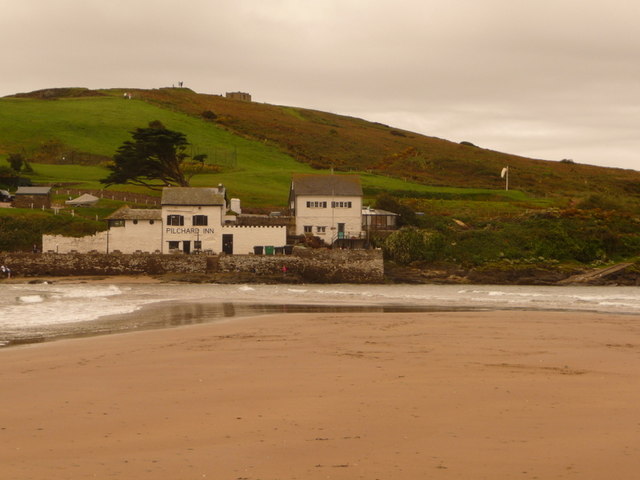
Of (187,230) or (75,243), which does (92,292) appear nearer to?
(75,243)

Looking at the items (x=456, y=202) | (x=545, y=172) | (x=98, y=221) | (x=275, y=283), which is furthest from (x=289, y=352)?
(x=545, y=172)

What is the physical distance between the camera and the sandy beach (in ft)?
29.5

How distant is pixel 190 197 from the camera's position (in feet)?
169

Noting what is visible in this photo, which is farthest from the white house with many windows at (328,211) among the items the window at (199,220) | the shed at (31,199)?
the shed at (31,199)

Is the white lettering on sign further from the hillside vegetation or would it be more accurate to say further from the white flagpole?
the white flagpole

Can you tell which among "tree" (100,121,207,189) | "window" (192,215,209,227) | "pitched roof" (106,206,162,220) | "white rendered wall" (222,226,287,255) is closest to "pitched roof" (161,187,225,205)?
"window" (192,215,209,227)

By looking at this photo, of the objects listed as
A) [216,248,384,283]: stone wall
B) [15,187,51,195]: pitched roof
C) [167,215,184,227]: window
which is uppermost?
[15,187,51,195]: pitched roof

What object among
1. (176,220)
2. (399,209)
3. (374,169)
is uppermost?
(374,169)

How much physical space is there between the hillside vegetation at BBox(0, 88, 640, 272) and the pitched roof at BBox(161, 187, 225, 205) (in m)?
6.04

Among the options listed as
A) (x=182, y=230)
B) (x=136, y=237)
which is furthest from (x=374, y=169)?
(x=136, y=237)

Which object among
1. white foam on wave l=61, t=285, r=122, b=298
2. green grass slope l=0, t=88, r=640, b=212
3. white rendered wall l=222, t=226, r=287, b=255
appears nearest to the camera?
white foam on wave l=61, t=285, r=122, b=298

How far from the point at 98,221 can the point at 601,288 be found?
3342cm

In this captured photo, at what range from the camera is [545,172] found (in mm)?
107688

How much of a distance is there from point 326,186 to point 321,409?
4696 cm
